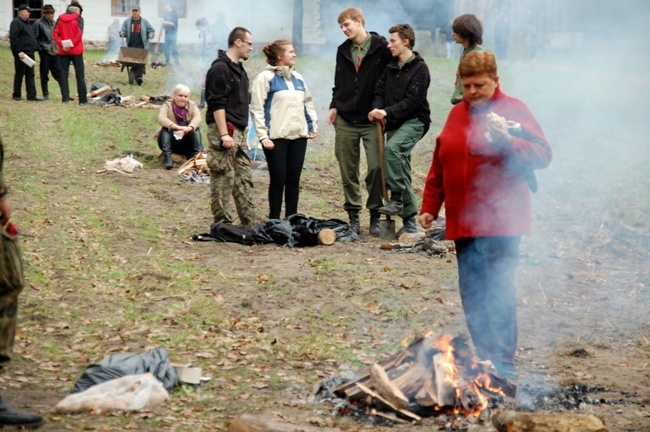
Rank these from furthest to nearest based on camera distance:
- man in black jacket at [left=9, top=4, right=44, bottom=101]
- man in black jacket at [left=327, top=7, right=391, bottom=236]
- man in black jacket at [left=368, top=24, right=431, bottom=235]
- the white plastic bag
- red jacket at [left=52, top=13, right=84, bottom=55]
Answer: man in black jacket at [left=9, top=4, right=44, bottom=101] < red jacket at [left=52, top=13, right=84, bottom=55] < man in black jacket at [left=327, top=7, right=391, bottom=236] < man in black jacket at [left=368, top=24, right=431, bottom=235] < the white plastic bag

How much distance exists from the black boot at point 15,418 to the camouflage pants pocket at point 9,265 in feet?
2.00

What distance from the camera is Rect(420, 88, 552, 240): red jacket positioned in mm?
5113

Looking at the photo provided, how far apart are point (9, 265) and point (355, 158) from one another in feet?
18.4

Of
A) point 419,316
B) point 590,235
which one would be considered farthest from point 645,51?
point 419,316

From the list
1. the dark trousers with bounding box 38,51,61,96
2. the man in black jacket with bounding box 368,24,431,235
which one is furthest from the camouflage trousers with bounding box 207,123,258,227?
the dark trousers with bounding box 38,51,61,96

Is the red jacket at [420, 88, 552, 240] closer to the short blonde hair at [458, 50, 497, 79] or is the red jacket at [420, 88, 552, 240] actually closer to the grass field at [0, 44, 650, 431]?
the short blonde hair at [458, 50, 497, 79]

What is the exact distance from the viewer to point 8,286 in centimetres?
471

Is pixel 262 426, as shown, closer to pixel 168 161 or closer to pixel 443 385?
pixel 443 385

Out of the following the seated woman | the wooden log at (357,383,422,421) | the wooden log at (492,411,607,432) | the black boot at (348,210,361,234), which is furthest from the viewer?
the seated woman

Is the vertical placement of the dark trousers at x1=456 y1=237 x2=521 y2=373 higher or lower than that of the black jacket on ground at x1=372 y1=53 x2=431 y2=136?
lower

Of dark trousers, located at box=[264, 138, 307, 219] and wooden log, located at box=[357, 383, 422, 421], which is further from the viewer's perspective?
dark trousers, located at box=[264, 138, 307, 219]

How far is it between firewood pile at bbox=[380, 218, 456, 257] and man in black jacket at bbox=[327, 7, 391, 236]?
652mm

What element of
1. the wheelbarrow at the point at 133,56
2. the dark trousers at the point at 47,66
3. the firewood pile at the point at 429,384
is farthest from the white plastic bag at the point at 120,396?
the wheelbarrow at the point at 133,56

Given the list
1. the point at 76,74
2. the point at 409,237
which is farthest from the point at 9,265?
the point at 76,74
